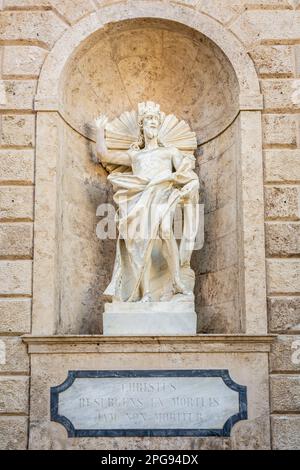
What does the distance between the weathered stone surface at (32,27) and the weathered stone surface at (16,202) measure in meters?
1.41

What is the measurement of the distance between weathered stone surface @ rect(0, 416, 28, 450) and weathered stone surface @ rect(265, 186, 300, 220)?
2.73 meters

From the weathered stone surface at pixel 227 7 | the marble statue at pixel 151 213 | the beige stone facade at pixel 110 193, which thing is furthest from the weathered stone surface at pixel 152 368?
the weathered stone surface at pixel 227 7

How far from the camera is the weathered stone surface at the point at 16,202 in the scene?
6750 millimetres

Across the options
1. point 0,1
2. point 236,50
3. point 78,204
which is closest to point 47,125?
point 78,204

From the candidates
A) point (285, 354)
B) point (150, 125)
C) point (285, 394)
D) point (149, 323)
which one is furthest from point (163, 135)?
point (285, 394)

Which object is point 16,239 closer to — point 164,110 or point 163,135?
point 163,135

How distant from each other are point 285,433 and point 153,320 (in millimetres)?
1433

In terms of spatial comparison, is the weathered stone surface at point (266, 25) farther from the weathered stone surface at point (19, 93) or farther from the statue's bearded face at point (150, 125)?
the weathered stone surface at point (19, 93)

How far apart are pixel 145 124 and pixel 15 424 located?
3.03 m

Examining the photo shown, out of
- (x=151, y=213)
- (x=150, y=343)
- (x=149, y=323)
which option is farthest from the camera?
(x=151, y=213)

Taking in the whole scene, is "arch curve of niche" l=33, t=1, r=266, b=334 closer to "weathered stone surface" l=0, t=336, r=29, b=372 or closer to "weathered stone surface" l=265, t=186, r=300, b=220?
"weathered stone surface" l=265, t=186, r=300, b=220

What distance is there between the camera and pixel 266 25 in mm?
7184

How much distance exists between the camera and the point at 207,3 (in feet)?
23.9
